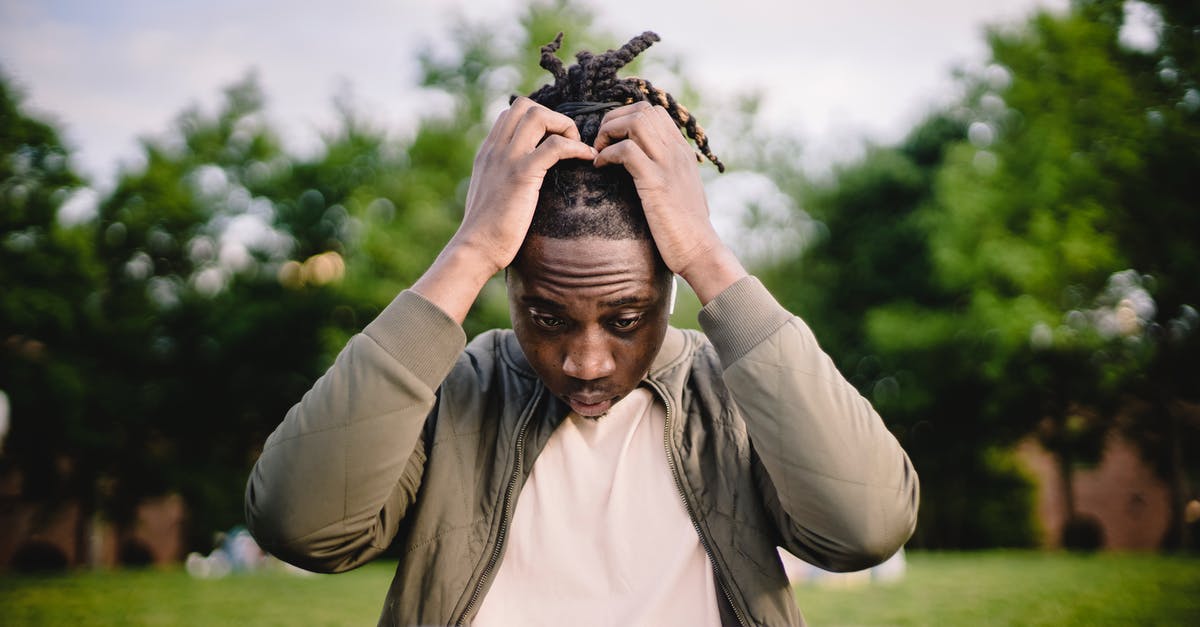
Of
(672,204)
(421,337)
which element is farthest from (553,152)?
(421,337)

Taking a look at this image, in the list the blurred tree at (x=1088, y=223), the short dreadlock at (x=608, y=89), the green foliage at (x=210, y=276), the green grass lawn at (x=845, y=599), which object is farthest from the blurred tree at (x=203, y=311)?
the short dreadlock at (x=608, y=89)

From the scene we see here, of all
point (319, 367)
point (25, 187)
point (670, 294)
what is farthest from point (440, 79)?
point (670, 294)

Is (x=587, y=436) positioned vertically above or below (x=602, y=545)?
above

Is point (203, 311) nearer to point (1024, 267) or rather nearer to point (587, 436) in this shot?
point (1024, 267)

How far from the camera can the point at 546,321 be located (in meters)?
2.20

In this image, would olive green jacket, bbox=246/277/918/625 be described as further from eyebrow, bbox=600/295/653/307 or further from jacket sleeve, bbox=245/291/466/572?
eyebrow, bbox=600/295/653/307

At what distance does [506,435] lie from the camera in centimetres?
233

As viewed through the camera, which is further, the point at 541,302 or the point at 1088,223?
the point at 1088,223

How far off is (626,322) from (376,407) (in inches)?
25.5

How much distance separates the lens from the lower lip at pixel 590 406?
2.26m

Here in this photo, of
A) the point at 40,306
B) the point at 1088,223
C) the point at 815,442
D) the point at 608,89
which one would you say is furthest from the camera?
the point at 40,306

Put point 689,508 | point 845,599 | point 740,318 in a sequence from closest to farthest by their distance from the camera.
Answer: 1. point 740,318
2. point 689,508
3. point 845,599

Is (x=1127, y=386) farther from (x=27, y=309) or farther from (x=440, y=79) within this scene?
(x=27, y=309)

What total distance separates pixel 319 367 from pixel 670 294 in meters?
27.2
